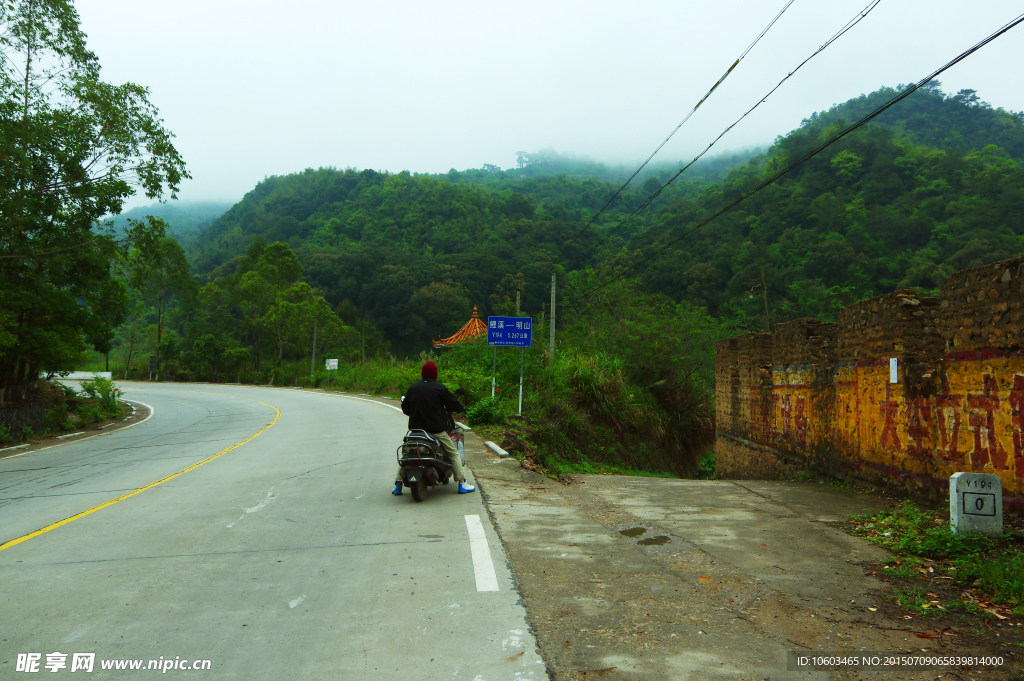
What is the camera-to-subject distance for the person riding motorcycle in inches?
342

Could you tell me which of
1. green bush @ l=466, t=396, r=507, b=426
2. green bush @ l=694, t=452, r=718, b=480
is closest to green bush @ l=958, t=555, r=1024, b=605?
green bush @ l=466, t=396, r=507, b=426

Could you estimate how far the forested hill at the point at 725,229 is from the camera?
1515 inches

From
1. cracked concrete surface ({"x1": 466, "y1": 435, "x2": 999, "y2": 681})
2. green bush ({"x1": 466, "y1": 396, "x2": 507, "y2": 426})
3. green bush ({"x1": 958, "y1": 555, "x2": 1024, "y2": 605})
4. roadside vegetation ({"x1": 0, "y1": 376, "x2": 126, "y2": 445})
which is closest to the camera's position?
cracked concrete surface ({"x1": 466, "y1": 435, "x2": 999, "y2": 681})

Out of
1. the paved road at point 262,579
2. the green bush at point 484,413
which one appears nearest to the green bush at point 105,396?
the paved road at point 262,579

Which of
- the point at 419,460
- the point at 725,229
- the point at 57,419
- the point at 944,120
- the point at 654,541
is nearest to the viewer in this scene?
the point at 654,541

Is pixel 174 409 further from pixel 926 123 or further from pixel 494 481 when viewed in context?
pixel 926 123

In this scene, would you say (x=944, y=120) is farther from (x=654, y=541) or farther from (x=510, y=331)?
(x=654, y=541)

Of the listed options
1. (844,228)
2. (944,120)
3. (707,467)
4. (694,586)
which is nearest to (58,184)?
(694,586)

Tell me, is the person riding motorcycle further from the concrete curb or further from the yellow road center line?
the yellow road center line

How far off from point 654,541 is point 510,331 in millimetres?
10218

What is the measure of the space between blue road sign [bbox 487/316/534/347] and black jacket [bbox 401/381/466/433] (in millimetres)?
7505

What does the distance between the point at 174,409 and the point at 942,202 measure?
46475mm

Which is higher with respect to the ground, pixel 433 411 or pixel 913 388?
pixel 913 388

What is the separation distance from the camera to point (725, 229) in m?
51.5
